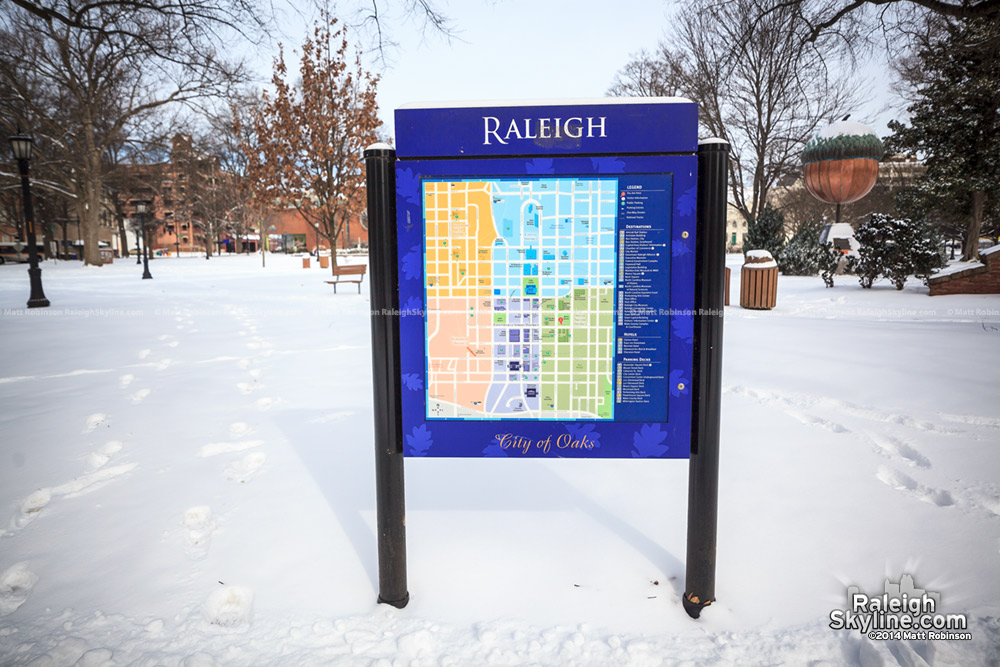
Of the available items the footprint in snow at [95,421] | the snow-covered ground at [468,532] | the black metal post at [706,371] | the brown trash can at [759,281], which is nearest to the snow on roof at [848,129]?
the brown trash can at [759,281]

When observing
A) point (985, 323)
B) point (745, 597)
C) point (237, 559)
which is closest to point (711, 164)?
point (745, 597)

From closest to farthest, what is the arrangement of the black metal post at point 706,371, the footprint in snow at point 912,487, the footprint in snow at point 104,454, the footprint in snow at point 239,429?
1. the black metal post at point 706,371
2. the footprint in snow at point 912,487
3. the footprint in snow at point 104,454
4. the footprint in snow at point 239,429

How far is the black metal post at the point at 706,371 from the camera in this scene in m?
1.92

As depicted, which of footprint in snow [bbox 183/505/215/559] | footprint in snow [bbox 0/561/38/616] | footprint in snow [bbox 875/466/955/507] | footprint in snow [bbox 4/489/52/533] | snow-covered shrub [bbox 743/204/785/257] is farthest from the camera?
snow-covered shrub [bbox 743/204/785/257]

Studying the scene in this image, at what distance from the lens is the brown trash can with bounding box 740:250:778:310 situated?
1144cm

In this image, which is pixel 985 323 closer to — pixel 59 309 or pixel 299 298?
pixel 299 298

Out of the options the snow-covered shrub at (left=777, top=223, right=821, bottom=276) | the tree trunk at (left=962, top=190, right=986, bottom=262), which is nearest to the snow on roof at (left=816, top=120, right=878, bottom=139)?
the snow-covered shrub at (left=777, top=223, right=821, bottom=276)

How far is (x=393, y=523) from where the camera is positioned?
2.15m

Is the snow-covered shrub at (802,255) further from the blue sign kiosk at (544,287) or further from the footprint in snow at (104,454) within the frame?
the footprint in snow at (104,454)

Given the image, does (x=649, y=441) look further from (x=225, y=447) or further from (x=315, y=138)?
(x=315, y=138)

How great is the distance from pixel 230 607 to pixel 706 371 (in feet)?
7.03

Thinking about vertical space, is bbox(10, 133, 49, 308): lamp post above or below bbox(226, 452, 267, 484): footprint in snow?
above

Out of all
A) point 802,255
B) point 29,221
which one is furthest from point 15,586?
point 802,255

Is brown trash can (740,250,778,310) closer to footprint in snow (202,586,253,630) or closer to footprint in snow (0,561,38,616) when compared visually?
footprint in snow (202,586,253,630)
